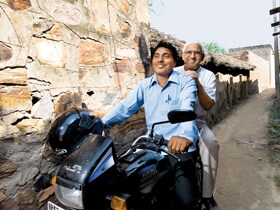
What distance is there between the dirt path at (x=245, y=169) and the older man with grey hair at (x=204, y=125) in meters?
0.96

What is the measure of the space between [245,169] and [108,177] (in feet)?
14.0

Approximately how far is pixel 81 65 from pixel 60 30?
0.38 m

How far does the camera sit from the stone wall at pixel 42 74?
6.69 feet

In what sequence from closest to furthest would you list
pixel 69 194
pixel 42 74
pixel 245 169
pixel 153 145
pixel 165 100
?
pixel 69 194 < pixel 153 145 < pixel 165 100 < pixel 42 74 < pixel 245 169

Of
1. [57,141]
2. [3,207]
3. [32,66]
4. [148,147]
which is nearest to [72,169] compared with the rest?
[57,141]

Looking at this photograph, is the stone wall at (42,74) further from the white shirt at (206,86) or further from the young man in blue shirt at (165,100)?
the white shirt at (206,86)

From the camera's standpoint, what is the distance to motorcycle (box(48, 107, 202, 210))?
1.25 meters

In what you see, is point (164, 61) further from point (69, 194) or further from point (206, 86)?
point (69, 194)

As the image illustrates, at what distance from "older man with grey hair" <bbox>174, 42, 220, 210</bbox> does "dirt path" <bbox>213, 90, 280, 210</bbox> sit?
0.96 meters

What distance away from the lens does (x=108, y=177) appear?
1321 mm

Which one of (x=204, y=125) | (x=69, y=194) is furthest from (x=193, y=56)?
(x=69, y=194)

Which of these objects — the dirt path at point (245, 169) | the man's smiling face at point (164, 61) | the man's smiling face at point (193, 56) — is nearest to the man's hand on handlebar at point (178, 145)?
the man's smiling face at point (164, 61)

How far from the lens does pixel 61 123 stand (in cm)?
149

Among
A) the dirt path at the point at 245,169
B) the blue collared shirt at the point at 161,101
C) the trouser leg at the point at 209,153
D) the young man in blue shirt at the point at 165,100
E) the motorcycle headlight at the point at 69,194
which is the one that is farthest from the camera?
the dirt path at the point at 245,169
